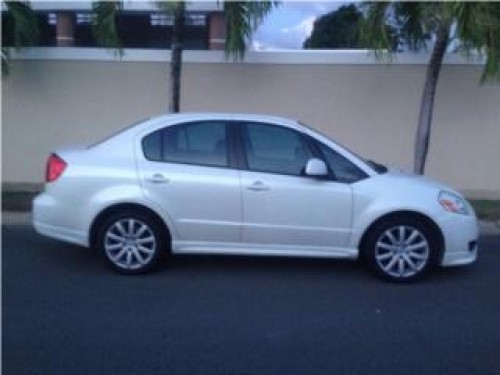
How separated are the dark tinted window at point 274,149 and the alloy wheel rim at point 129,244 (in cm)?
112

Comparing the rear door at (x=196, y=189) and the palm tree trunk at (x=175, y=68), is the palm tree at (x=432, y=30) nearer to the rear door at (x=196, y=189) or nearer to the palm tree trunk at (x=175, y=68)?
the palm tree trunk at (x=175, y=68)

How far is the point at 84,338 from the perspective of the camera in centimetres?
557

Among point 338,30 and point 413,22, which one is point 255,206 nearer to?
point 413,22

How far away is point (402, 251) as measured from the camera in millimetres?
7305

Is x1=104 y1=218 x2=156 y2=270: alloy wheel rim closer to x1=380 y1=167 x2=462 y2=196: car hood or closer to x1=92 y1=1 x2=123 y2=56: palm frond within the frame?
x1=380 y1=167 x2=462 y2=196: car hood

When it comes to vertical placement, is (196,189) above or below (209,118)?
below

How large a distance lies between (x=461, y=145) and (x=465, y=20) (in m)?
3.27

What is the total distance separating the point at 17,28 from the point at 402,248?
7.31 meters

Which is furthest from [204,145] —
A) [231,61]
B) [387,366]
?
[231,61]

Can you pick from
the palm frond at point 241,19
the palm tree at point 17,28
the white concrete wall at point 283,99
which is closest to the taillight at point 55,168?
the palm frond at point 241,19

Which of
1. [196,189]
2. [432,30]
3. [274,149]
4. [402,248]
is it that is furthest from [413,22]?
[196,189]

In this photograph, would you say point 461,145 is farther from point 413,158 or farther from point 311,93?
point 311,93

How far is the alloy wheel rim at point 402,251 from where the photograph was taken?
7.28 meters

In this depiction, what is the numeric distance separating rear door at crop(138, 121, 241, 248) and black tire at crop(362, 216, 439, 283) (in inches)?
48.6
